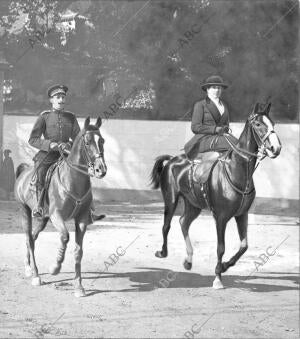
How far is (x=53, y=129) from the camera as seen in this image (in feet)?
27.8

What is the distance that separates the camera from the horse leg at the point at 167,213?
934cm

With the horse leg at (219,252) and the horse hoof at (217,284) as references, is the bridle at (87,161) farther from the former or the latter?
the horse hoof at (217,284)

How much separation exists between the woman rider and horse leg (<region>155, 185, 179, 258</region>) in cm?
78

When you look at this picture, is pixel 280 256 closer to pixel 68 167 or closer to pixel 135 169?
pixel 135 169

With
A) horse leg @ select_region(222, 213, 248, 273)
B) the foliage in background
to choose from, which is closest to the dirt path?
horse leg @ select_region(222, 213, 248, 273)

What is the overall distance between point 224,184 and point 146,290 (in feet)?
5.20

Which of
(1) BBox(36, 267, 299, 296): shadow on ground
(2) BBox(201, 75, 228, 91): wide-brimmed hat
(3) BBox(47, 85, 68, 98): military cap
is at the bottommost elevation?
(1) BBox(36, 267, 299, 296): shadow on ground

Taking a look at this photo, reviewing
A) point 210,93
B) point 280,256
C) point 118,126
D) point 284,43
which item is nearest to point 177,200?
point 210,93

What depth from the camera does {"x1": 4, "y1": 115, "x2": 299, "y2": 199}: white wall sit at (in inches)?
493

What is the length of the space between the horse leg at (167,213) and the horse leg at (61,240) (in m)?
1.41

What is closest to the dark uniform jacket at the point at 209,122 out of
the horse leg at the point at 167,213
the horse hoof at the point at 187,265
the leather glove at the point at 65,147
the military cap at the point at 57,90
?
the horse leg at the point at 167,213

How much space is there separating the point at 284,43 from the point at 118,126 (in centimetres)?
343

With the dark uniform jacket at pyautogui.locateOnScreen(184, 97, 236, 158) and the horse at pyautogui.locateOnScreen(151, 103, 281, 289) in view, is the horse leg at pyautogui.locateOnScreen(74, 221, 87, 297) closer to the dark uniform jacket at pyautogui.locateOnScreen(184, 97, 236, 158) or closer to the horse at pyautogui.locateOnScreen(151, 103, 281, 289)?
the horse at pyautogui.locateOnScreen(151, 103, 281, 289)

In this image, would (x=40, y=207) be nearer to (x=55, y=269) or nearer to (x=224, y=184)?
(x=55, y=269)
